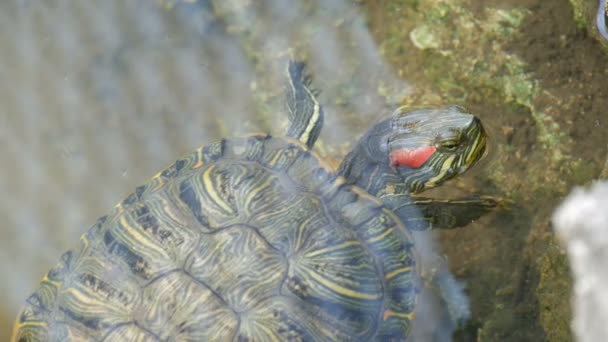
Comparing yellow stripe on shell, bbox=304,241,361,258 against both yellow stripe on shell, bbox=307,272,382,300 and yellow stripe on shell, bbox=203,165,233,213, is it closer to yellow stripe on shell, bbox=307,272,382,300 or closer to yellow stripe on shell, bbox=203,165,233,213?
yellow stripe on shell, bbox=307,272,382,300

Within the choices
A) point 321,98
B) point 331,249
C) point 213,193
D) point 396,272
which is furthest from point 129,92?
point 396,272

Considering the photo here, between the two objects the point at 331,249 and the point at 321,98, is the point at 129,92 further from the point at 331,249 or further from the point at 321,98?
the point at 331,249

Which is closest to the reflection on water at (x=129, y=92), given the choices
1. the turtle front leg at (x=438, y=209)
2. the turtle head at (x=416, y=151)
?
the turtle head at (x=416, y=151)

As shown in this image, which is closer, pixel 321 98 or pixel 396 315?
pixel 396 315

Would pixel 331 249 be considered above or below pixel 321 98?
below

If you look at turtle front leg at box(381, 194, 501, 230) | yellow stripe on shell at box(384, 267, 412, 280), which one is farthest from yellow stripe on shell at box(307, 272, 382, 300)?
turtle front leg at box(381, 194, 501, 230)
